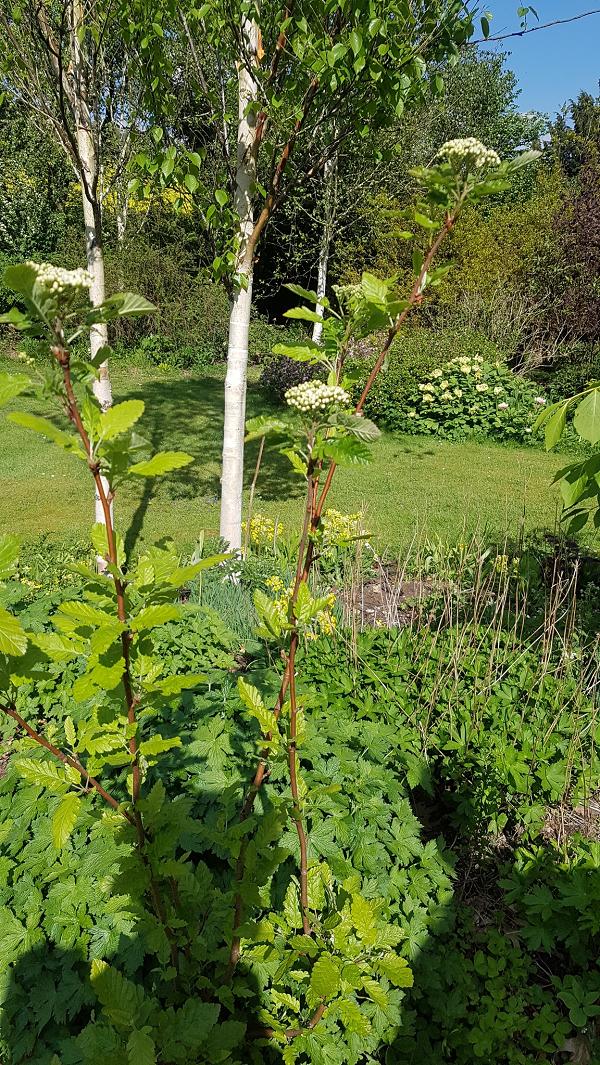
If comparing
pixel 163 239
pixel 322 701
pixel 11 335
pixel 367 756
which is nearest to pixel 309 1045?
pixel 367 756

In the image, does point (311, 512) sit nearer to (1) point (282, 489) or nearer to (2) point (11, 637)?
(2) point (11, 637)

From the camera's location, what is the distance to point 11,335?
13383 millimetres

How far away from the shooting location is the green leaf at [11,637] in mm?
1006

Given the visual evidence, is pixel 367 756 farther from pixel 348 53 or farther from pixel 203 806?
pixel 348 53

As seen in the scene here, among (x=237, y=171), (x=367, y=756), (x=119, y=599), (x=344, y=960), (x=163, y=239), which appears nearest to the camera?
(x=119, y=599)

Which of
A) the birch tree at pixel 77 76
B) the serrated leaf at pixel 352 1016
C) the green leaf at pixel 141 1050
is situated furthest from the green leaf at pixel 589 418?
the birch tree at pixel 77 76

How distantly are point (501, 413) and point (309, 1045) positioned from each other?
9147 mm

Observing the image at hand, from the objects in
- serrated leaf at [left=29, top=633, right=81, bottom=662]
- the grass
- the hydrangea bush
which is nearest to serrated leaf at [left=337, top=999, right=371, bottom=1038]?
serrated leaf at [left=29, top=633, right=81, bottom=662]

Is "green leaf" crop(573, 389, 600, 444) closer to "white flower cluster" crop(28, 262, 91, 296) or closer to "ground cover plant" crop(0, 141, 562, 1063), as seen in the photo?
"ground cover plant" crop(0, 141, 562, 1063)

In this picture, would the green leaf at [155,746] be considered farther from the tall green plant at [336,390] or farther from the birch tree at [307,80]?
the birch tree at [307,80]

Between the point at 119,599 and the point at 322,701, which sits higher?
the point at 119,599

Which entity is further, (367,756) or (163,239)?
(163,239)

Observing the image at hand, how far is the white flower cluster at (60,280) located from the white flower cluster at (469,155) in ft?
2.58

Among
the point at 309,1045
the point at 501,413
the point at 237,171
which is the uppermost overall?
the point at 237,171
